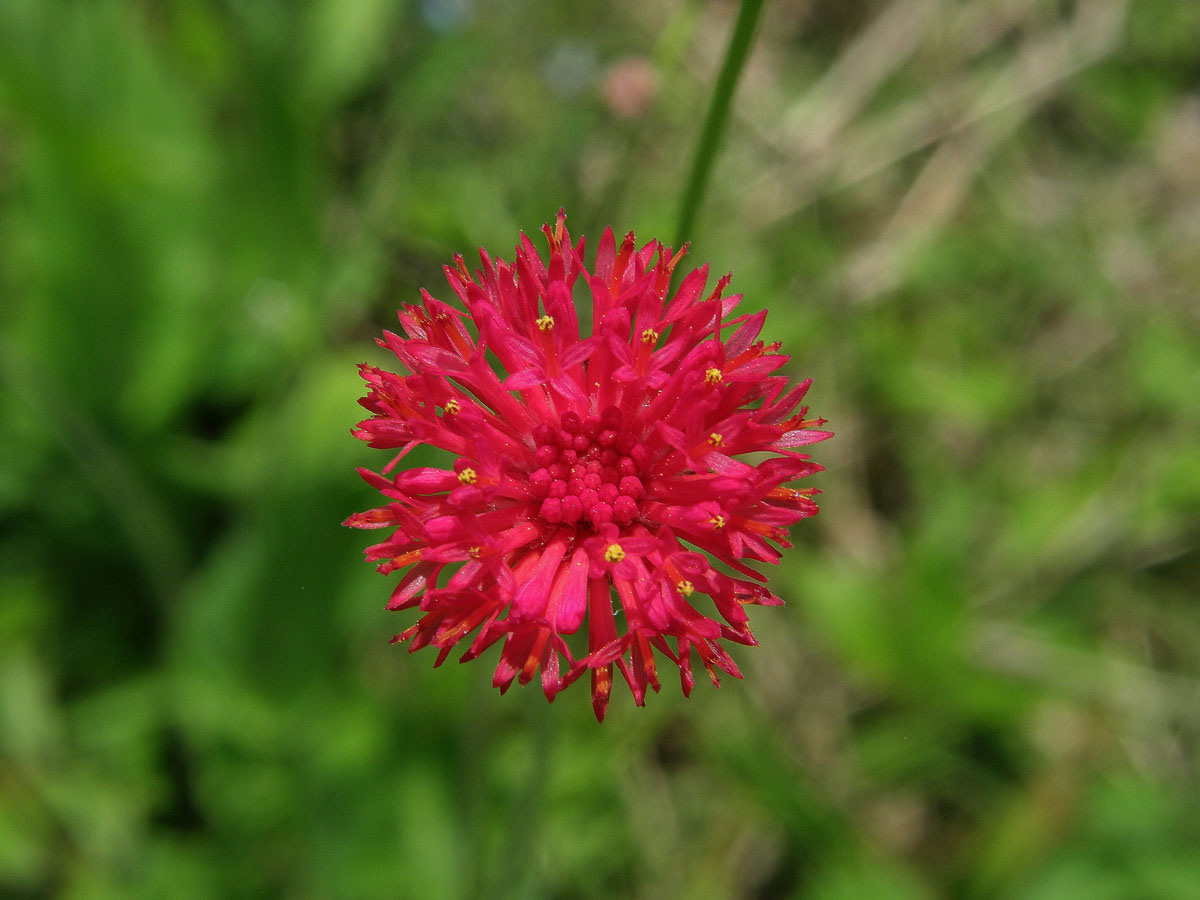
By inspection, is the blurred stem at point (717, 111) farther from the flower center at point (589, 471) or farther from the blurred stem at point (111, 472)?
the blurred stem at point (111, 472)

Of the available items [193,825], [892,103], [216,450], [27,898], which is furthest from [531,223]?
[27,898]

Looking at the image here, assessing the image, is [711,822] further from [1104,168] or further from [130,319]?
[1104,168]

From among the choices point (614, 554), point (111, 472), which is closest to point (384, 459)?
point (111, 472)

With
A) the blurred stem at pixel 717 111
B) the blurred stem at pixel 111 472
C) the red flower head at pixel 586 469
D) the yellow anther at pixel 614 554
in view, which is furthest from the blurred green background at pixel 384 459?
the yellow anther at pixel 614 554

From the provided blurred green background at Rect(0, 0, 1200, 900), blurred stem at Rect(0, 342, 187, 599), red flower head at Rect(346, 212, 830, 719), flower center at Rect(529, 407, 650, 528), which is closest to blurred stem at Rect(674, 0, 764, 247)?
red flower head at Rect(346, 212, 830, 719)

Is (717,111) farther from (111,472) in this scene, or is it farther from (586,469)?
(111,472)
